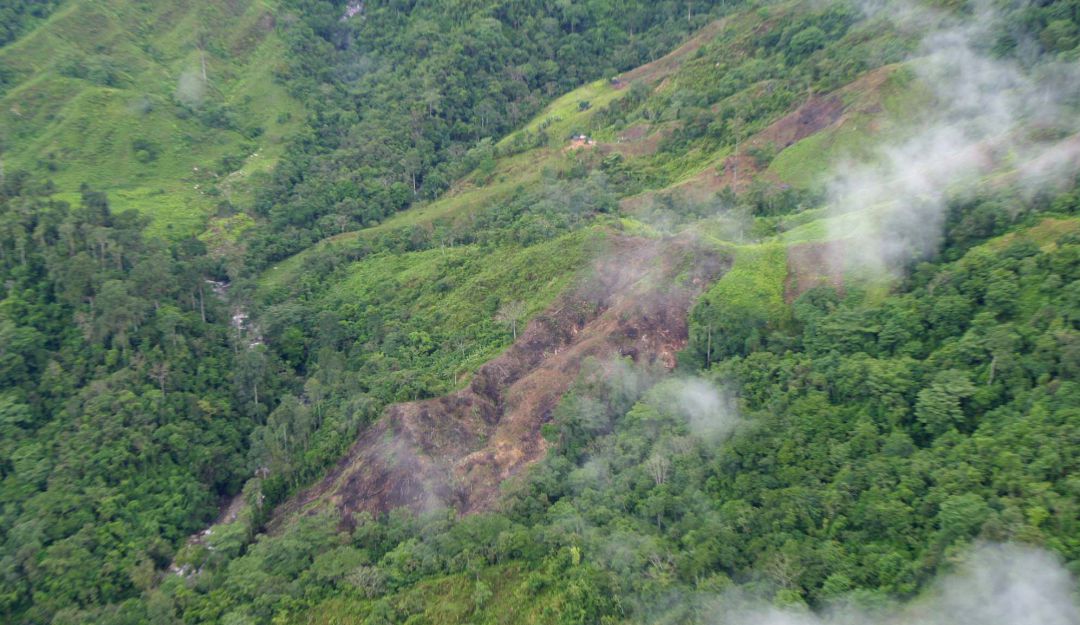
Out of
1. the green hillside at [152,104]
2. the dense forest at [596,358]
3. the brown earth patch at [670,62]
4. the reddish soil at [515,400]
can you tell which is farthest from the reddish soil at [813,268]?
the green hillside at [152,104]

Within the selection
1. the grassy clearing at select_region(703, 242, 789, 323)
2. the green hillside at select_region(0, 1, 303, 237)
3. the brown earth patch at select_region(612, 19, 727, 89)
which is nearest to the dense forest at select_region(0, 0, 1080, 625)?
the grassy clearing at select_region(703, 242, 789, 323)

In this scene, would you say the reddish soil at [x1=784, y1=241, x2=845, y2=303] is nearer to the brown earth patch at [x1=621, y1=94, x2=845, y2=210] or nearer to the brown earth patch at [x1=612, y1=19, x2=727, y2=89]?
the brown earth patch at [x1=621, y1=94, x2=845, y2=210]

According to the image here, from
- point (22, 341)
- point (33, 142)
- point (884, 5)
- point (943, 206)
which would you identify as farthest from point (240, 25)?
point (943, 206)

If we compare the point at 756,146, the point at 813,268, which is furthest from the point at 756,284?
the point at 756,146

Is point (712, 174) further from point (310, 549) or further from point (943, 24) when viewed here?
point (310, 549)

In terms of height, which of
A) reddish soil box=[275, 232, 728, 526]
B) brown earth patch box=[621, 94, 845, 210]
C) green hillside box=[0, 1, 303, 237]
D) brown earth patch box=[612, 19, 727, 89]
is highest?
green hillside box=[0, 1, 303, 237]

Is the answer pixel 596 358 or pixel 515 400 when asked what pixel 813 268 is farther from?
pixel 515 400

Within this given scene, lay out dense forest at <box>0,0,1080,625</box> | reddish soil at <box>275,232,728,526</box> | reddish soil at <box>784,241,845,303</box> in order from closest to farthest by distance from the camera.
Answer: dense forest at <box>0,0,1080,625</box> < reddish soil at <box>275,232,728,526</box> < reddish soil at <box>784,241,845,303</box>
